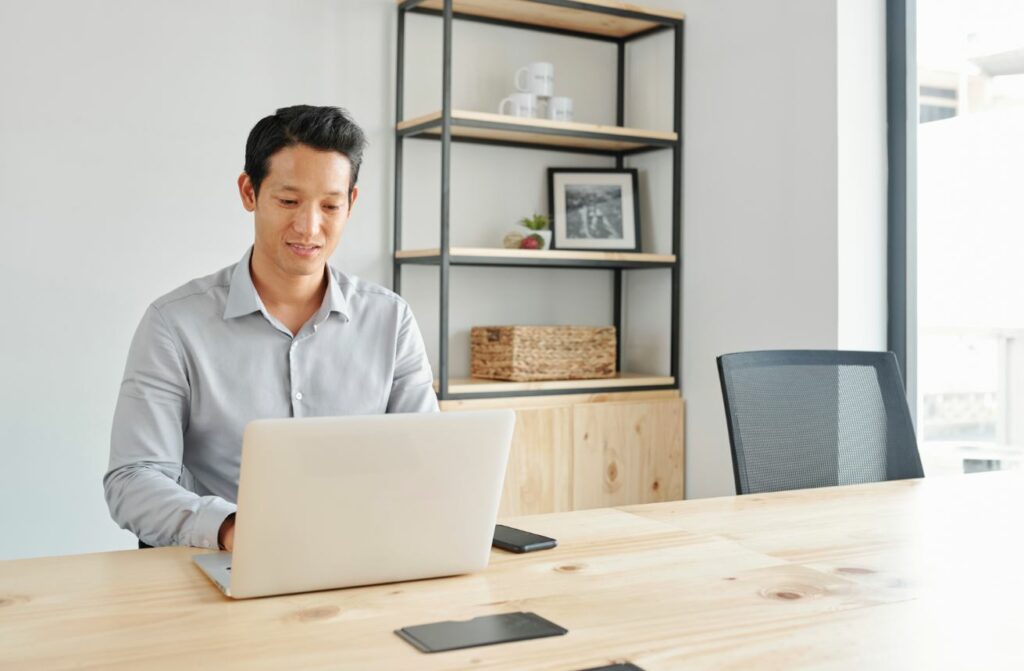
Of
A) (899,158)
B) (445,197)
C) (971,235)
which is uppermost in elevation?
(899,158)

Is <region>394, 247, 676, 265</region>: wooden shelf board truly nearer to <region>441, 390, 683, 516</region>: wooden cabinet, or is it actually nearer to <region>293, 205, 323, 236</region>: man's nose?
<region>441, 390, 683, 516</region>: wooden cabinet

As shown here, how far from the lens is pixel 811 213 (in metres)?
2.92

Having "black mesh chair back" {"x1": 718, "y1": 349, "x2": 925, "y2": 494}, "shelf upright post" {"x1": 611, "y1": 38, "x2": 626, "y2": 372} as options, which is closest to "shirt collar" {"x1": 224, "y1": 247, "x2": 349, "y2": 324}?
"black mesh chair back" {"x1": 718, "y1": 349, "x2": 925, "y2": 494}

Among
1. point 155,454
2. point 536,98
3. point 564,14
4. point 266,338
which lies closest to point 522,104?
point 536,98

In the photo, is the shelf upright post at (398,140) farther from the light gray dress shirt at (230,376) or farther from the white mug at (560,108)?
the light gray dress shirt at (230,376)

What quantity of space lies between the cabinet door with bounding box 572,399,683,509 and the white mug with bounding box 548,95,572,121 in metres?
0.86

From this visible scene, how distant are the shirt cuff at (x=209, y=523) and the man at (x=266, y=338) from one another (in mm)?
271

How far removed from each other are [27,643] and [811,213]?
242cm

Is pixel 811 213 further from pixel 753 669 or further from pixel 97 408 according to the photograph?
pixel 753 669

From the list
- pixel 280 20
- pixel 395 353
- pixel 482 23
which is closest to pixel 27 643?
pixel 395 353

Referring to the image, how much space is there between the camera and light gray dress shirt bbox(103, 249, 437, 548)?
1.53 meters

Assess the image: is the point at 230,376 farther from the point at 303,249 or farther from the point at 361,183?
the point at 361,183

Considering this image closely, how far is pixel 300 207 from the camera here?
1682 millimetres

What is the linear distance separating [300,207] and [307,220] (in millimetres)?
25
